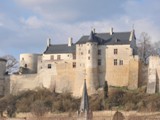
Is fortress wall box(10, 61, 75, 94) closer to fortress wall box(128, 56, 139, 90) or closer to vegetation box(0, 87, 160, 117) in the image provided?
vegetation box(0, 87, 160, 117)

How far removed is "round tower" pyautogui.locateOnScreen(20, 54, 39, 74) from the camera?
2581 inches

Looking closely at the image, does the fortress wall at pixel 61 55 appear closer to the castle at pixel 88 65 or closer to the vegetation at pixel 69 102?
the castle at pixel 88 65

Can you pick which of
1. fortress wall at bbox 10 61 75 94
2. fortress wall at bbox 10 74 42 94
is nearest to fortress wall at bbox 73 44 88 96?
fortress wall at bbox 10 61 75 94

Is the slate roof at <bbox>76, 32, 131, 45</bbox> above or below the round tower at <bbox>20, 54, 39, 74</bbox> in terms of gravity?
above

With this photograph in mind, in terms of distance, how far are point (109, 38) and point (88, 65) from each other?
337 cm

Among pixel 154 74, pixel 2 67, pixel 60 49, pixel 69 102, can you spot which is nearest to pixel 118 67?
pixel 154 74

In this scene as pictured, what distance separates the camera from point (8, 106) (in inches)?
2365

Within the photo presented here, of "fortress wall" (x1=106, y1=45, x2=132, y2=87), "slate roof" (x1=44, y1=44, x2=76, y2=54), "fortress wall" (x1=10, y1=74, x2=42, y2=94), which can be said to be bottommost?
"fortress wall" (x1=10, y1=74, x2=42, y2=94)

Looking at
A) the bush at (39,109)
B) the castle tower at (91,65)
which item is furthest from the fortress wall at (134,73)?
the bush at (39,109)

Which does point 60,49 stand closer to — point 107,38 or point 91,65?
point 107,38

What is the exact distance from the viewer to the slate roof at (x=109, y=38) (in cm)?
5923

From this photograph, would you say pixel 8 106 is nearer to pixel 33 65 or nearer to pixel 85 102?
pixel 33 65

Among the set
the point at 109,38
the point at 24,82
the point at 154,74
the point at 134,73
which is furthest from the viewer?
the point at 24,82

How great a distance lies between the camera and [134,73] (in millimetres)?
57500
